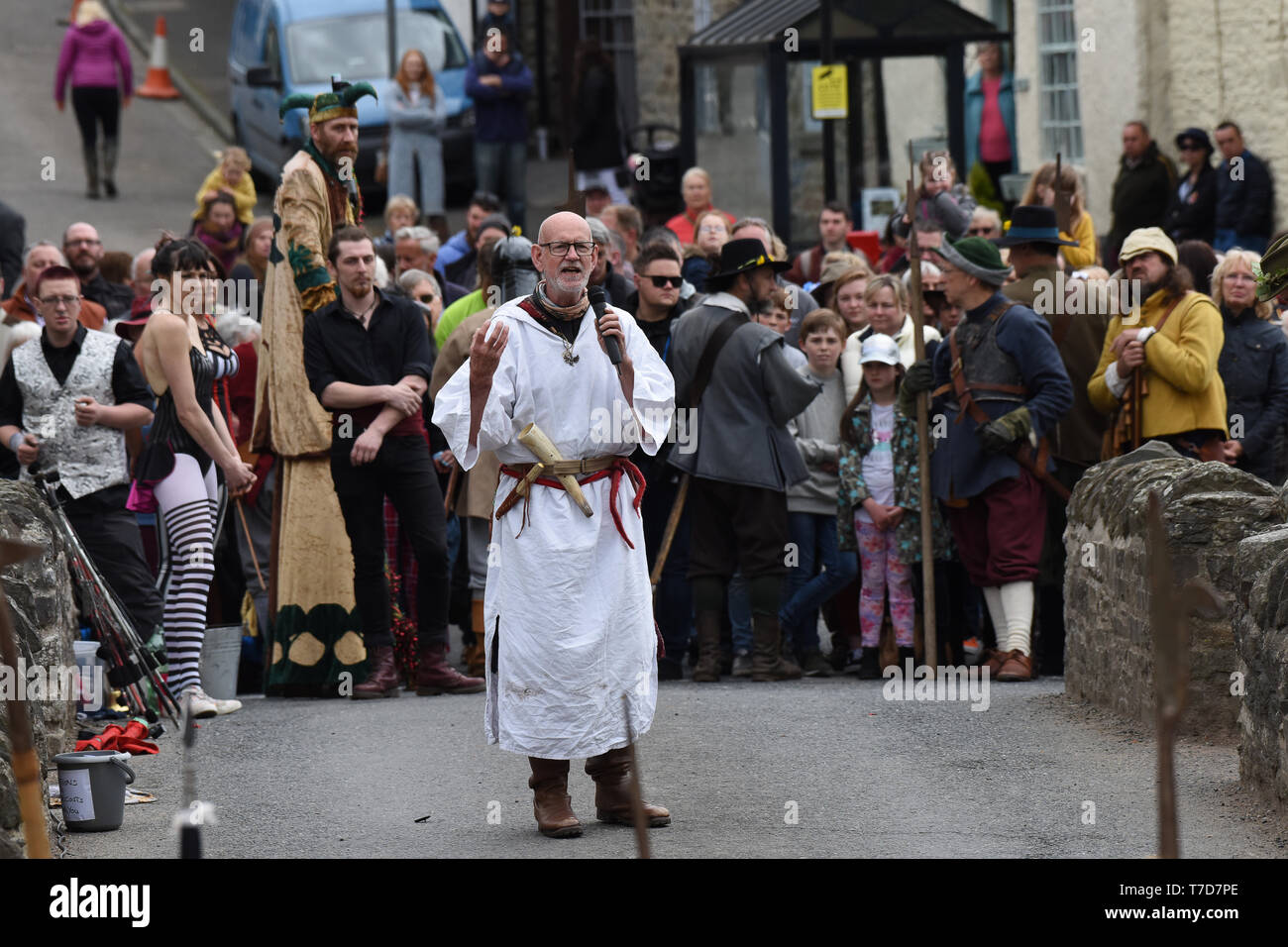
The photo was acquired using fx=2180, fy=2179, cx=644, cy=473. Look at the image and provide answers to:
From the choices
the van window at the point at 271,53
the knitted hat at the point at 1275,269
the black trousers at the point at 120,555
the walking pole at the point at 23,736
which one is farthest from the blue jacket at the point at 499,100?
the walking pole at the point at 23,736

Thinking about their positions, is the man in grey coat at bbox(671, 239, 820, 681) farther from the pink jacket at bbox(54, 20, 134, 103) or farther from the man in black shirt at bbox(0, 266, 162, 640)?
the pink jacket at bbox(54, 20, 134, 103)

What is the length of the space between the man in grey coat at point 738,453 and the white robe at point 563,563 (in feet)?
10.8

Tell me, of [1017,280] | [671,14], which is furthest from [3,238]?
[671,14]

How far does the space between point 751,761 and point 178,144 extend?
72.2 feet

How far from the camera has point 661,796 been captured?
778cm

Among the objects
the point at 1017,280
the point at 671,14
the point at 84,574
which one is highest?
the point at 671,14

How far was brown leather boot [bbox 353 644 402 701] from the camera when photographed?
10.4 meters

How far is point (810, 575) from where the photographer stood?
442 inches

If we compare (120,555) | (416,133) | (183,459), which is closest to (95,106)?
(416,133)

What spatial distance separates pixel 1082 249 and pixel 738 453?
128 inches
